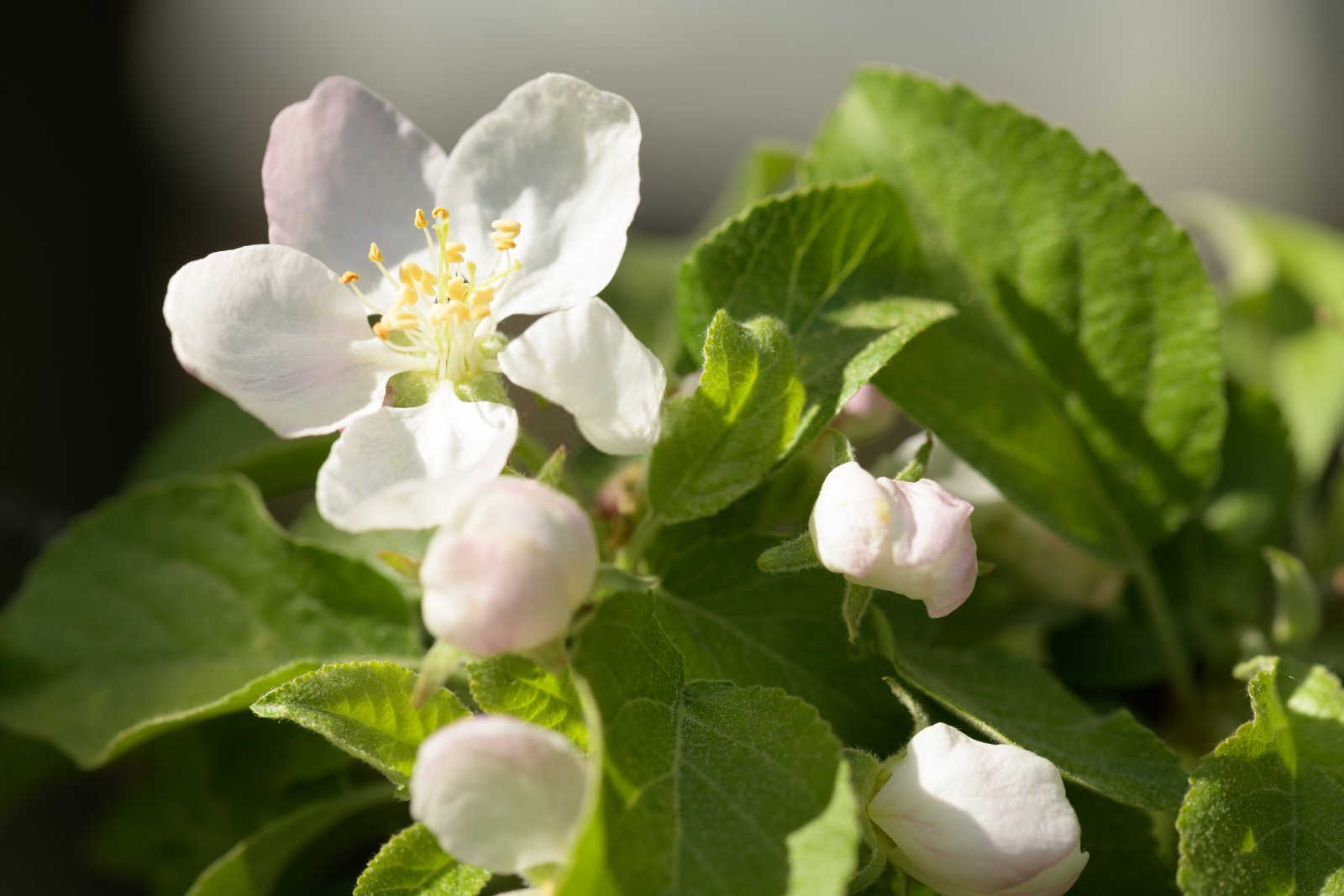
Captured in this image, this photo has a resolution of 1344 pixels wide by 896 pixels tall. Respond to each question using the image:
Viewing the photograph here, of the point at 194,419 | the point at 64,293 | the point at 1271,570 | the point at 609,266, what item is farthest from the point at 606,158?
the point at 64,293

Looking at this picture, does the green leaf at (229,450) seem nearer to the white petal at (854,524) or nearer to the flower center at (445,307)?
the flower center at (445,307)

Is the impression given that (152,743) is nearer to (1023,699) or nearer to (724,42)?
(1023,699)

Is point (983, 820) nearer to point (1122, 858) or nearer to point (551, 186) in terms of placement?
point (1122, 858)

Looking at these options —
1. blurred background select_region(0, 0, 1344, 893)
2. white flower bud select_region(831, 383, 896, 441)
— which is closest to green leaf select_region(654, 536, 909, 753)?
white flower bud select_region(831, 383, 896, 441)

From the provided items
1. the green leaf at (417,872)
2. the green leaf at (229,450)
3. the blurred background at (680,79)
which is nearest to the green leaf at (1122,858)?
the green leaf at (417,872)

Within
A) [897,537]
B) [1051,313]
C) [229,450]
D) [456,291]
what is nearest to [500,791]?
[897,537]
